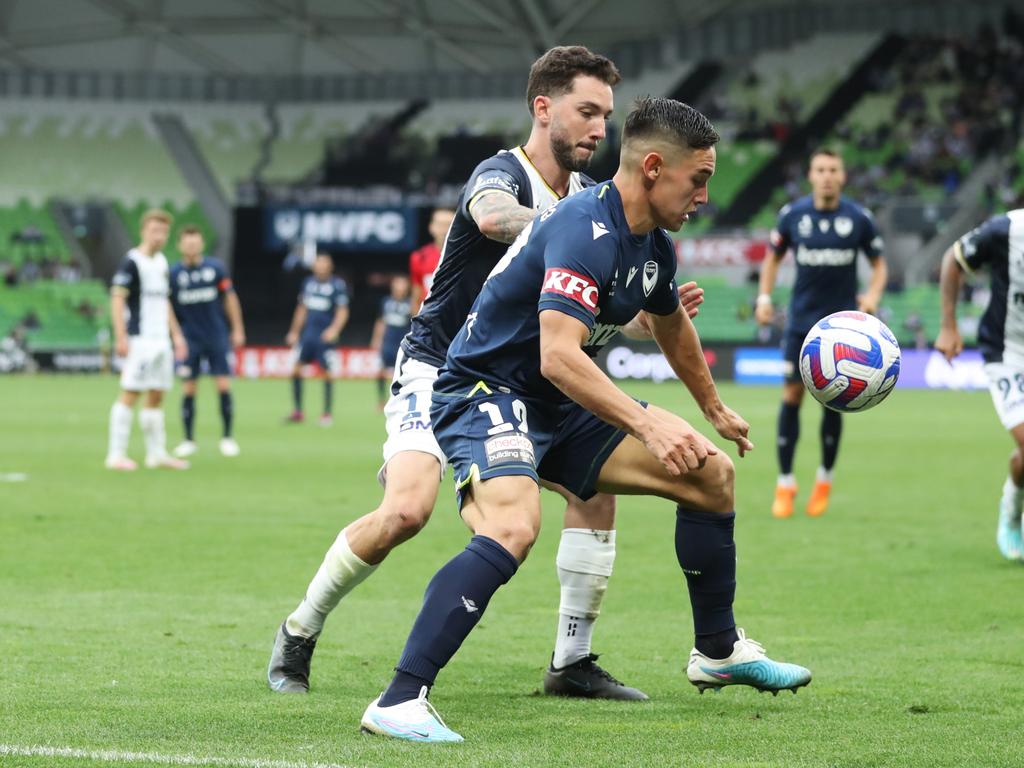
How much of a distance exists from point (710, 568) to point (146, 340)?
10.4 meters

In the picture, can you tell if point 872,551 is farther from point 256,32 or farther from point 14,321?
point 256,32

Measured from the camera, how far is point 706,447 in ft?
14.2

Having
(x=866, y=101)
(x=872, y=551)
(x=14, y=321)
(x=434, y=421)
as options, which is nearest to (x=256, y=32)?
(x=14, y=321)

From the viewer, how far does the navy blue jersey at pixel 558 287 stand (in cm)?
433

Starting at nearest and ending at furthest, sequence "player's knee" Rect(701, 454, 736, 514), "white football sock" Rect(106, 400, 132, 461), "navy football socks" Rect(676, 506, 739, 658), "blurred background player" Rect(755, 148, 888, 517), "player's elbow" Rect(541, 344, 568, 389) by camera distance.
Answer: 1. "player's elbow" Rect(541, 344, 568, 389)
2. "player's knee" Rect(701, 454, 736, 514)
3. "navy football socks" Rect(676, 506, 739, 658)
4. "blurred background player" Rect(755, 148, 888, 517)
5. "white football sock" Rect(106, 400, 132, 461)

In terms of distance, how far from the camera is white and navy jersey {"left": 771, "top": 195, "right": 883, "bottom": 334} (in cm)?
1102

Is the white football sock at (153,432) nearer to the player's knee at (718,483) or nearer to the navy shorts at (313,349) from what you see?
the navy shorts at (313,349)

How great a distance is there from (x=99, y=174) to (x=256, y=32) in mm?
7776

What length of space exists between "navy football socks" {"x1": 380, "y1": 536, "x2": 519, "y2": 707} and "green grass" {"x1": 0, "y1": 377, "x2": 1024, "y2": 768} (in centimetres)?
22

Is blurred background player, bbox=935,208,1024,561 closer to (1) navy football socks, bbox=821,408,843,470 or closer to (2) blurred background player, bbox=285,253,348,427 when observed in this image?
(1) navy football socks, bbox=821,408,843,470

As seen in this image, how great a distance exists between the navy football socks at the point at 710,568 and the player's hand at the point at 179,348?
451 inches

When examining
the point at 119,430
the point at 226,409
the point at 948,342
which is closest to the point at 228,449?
the point at 226,409

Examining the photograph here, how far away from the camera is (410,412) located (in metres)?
5.31

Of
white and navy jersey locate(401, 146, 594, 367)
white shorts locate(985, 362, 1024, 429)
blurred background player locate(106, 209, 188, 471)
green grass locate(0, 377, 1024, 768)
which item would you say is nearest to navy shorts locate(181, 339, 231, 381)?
blurred background player locate(106, 209, 188, 471)
